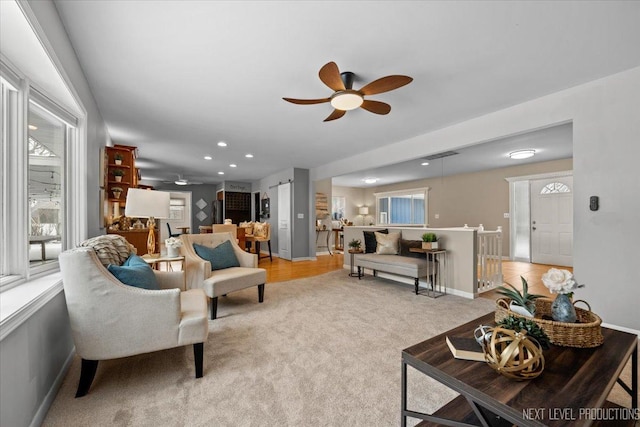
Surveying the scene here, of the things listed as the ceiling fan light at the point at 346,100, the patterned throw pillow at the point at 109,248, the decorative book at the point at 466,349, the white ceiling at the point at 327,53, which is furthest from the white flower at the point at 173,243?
the decorative book at the point at 466,349

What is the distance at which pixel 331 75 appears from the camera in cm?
215

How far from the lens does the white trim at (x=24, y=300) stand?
114 cm

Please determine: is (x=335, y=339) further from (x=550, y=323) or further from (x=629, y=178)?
(x=629, y=178)

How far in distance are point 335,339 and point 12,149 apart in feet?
8.64

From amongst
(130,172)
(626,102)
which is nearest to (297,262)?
(130,172)

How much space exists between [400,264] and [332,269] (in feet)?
6.44

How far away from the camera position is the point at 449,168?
22.1 feet

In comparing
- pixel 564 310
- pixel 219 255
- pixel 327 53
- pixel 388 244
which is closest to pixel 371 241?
pixel 388 244

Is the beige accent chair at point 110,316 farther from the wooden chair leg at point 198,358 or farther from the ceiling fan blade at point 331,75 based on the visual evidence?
the ceiling fan blade at point 331,75

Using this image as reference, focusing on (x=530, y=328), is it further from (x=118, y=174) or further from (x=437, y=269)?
(x=118, y=174)

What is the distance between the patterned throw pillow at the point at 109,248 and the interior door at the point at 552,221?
781cm

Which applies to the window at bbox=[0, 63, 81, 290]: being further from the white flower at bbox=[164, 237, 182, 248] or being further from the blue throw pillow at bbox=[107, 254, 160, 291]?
Result: the white flower at bbox=[164, 237, 182, 248]

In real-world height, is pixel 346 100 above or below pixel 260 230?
above

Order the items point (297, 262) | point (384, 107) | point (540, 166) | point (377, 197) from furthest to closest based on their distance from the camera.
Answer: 1. point (377, 197)
2. point (297, 262)
3. point (540, 166)
4. point (384, 107)
